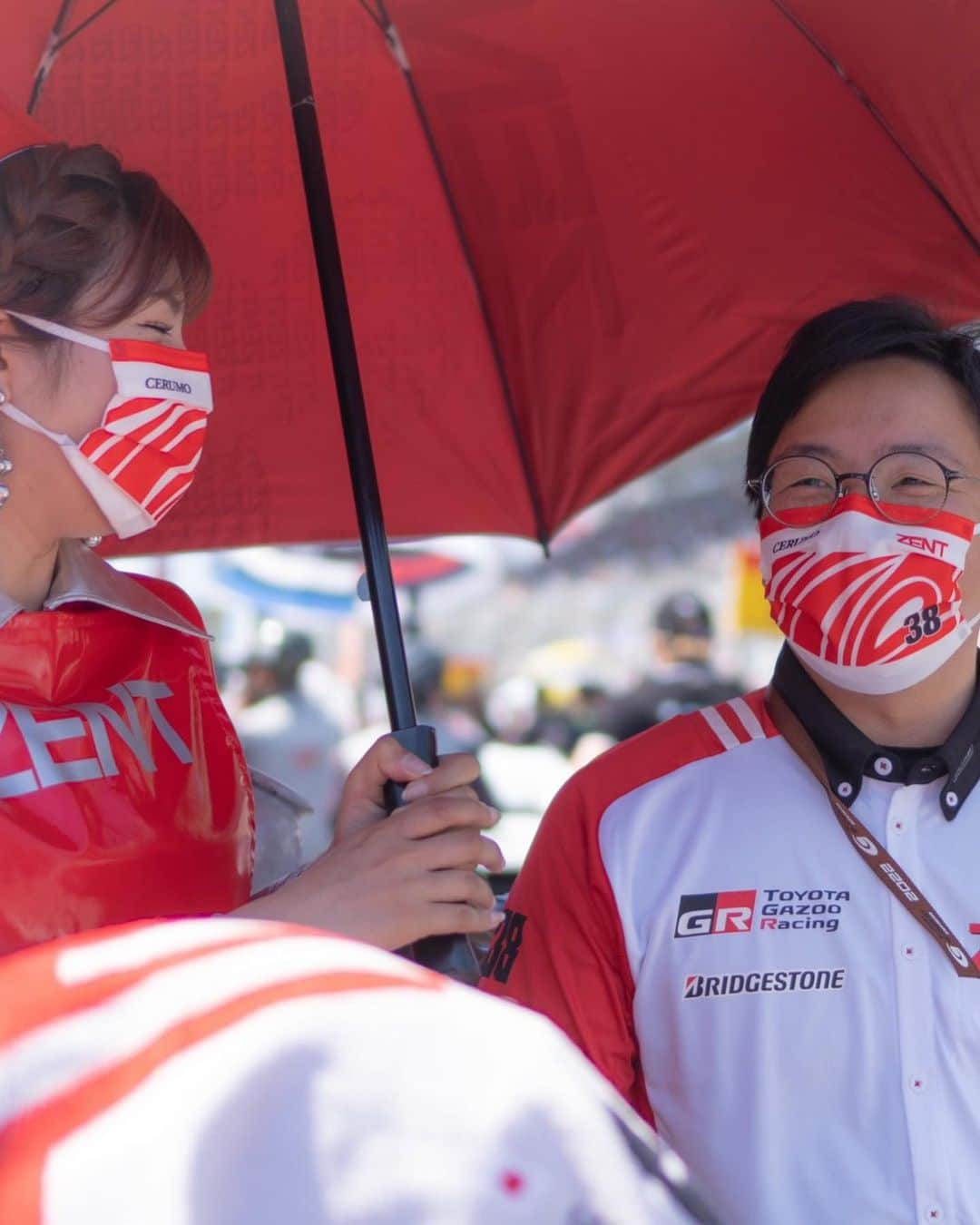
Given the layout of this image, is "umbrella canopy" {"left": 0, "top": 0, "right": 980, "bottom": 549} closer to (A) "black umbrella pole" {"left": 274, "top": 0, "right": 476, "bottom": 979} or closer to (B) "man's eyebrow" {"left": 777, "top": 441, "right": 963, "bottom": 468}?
(A) "black umbrella pole" {"left": 274, "top": 0, "right": 476, "bottom": 979}

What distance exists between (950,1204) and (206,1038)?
126cm

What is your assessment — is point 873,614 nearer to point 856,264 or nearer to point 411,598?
point 856,264

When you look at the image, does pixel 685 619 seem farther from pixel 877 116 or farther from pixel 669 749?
pixel 669 749

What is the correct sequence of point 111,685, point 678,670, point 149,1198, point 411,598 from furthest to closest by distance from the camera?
point 411,598 → point 678,670 → point 111,685 → point 149,1198

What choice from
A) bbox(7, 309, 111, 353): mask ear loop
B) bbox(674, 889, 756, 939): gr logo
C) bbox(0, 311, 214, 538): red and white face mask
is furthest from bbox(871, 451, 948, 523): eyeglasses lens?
bbox(7, 309, 111, 353): mask ear loop

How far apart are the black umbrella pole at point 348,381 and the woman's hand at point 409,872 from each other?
207 millimetres

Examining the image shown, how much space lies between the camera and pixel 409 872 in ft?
5.16

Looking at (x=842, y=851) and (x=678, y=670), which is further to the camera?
(x=678, y=670)

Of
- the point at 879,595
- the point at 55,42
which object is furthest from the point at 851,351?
the point at 55,42

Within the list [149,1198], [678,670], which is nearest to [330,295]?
[149,1198]

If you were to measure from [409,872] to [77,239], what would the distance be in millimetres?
910

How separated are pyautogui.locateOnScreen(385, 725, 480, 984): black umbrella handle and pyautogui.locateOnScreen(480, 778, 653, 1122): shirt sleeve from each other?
0.52 feet

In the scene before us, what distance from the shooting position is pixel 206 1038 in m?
0.67

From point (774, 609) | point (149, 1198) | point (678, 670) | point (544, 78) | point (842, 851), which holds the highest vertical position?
point (544, 78)
